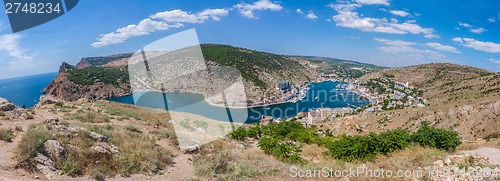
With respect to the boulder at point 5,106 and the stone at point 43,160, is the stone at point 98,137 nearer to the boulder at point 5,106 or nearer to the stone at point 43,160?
the stone at point 43,160

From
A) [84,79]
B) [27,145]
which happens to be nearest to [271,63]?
[84,79]

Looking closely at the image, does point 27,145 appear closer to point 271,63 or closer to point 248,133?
point 248,133

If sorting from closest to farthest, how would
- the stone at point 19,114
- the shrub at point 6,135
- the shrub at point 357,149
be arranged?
1. the shrub at point 6,135
2. the shrub at point 357,149
3. the stone at point 19,114

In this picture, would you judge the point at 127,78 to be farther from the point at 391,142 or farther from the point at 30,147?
the point at 391,142

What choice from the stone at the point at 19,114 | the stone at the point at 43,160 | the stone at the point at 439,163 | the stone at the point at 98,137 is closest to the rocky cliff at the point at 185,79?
the stone at the point at 19,114

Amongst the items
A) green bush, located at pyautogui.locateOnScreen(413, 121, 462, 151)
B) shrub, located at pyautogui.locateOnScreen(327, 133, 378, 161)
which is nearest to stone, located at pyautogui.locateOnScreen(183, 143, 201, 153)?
shrub, located at pyautogui.locateOnScreen(327, 133, 378, 161)

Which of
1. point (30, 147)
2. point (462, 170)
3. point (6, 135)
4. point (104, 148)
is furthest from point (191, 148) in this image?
point (462, 170)
